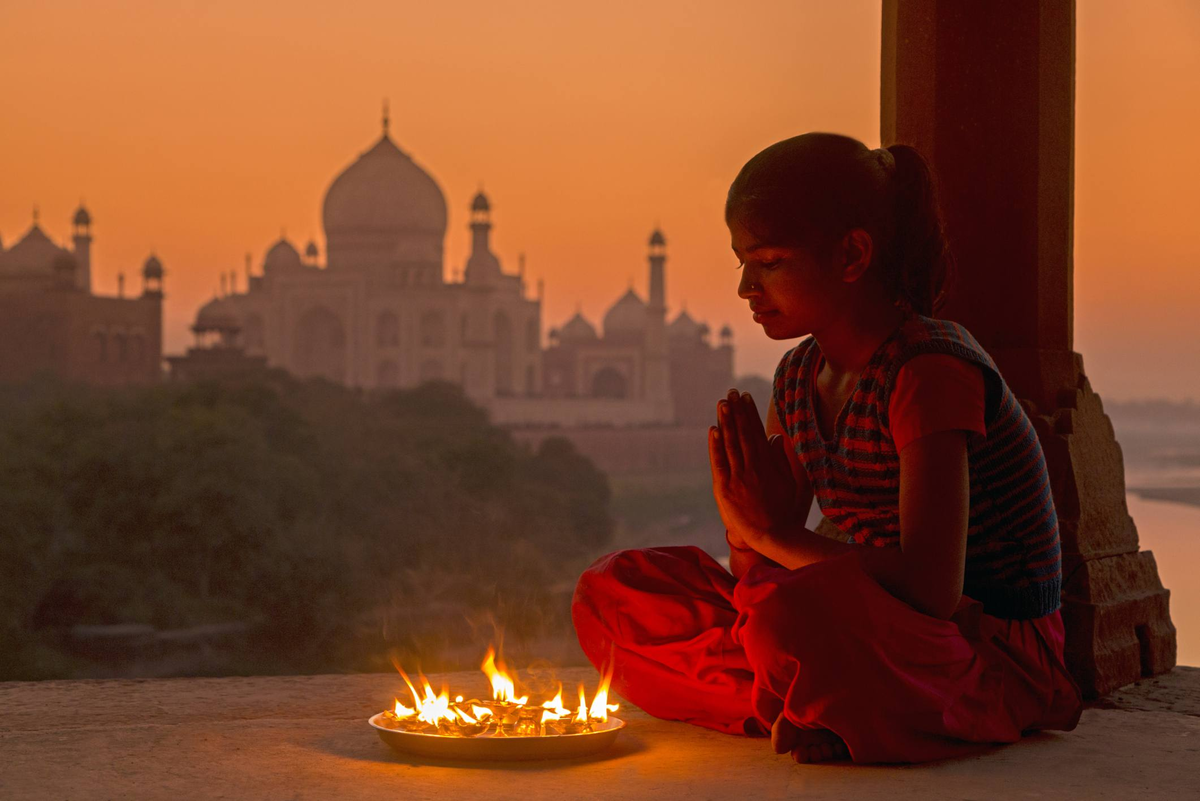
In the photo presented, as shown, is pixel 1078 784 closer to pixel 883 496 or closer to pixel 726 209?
pixel 883 496

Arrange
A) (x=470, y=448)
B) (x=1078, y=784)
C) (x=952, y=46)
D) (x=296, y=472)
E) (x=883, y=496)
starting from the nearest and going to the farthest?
(x=1078, y=784) < (x=883, y=496) < (x=952, y=46) < (x=296, y=472) < (x=470, y=448)

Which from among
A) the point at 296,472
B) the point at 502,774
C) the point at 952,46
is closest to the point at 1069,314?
the point at 952,46

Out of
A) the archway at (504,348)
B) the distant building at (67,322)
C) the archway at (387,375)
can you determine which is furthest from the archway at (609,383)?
the distant building at (67,322)

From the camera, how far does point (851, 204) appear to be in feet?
4.35

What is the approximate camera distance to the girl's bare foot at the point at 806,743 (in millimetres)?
1274

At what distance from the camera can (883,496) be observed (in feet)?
4.42

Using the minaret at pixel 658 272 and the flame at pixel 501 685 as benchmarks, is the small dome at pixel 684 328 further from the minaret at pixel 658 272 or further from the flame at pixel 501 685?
the flame at pixel 501 685

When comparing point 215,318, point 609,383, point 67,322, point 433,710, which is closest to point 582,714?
point 433,710

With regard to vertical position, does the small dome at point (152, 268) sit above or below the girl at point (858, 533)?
above

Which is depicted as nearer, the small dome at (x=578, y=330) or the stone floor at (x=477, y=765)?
the stone floor at (x=477, y=765)

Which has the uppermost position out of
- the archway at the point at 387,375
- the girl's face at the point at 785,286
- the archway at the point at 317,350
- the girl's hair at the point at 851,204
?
the archway at the point at 317,350

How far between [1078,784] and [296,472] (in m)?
16.8

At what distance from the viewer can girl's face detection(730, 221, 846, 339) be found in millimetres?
1334

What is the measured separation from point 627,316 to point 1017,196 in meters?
29.0
